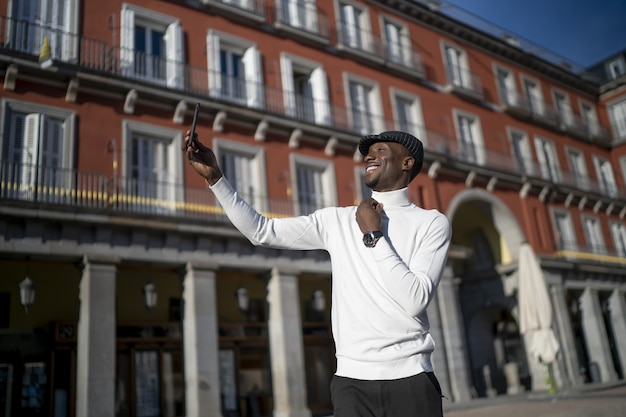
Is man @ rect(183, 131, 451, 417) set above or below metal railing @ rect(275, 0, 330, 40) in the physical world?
below

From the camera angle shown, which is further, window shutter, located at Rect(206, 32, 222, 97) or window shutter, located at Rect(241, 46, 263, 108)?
window shutter, located at Rect(241, 46, 263, 108)

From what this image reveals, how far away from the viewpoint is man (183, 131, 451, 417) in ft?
7.38

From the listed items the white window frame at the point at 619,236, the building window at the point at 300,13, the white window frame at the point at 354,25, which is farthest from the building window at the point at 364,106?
the white window frame at the point at 619,236

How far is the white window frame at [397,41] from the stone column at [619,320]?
45.9 feet

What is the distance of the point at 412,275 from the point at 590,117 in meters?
33.8

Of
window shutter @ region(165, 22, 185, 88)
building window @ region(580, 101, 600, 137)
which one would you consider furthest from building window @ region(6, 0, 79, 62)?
building window @ region(580, 101, 600, 137)

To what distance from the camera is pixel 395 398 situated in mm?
2238

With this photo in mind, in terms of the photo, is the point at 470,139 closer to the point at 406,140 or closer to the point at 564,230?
the point at 564,230

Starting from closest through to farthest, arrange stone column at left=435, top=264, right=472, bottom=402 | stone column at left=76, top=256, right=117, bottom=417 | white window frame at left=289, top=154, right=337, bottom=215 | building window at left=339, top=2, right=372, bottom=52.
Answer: stone column at left=76, top=256, right=117, bottom=417, white window frame at left=289, top=154, right=337, bottom=215, stone column at left=435, top=264, right=472, bottom=402, building window at left=339, top=2, right=372, bottom=52

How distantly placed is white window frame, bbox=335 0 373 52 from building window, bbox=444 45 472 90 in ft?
14.5

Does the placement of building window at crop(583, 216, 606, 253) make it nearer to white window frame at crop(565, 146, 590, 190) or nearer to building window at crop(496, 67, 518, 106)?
white window frame at crop(565, 146, 590, 190)

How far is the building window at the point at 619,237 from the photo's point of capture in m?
29.1

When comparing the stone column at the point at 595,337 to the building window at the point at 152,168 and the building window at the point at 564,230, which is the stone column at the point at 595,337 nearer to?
the building window at the point at 564,230

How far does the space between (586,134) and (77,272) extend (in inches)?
1014
